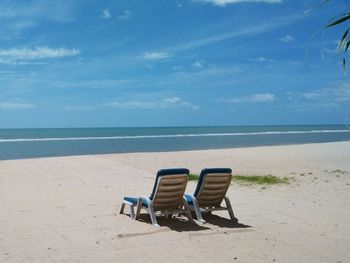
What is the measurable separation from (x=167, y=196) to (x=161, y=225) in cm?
47

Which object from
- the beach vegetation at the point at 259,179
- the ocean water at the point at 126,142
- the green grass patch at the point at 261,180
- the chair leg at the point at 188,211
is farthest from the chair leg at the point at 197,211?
the ocean water at the point at 126,142

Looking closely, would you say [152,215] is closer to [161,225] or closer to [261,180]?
[161,225]

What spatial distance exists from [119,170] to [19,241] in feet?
31.5

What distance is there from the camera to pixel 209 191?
7.57 metres

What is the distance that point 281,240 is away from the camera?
21.1ft

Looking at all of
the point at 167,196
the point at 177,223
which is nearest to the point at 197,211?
the point at 177,223

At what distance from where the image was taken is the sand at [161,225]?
5.67 m

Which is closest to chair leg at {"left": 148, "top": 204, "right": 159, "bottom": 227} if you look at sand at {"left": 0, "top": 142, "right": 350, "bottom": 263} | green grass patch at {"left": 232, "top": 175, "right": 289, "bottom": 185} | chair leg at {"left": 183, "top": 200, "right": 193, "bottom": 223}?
sand at {"left": 0, "top": 142, "right": 350, "bottom": 263}

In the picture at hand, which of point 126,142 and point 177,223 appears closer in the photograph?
point 177,223

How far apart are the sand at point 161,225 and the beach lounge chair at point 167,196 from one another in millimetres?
230

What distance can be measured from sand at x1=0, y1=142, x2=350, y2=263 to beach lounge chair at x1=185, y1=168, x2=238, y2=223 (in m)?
0.26

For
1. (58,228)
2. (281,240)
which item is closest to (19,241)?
(58,228)

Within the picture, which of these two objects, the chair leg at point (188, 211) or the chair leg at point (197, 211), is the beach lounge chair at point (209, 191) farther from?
the chair leg at point (188, 211)

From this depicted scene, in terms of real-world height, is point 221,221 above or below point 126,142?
below
